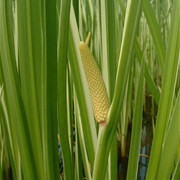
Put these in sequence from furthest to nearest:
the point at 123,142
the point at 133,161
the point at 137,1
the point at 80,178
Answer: the point at 123,142 → the point at 80,178 → the point at 133,161 → the point at 137,1

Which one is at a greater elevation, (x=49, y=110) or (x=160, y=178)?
(x=49, y=110)

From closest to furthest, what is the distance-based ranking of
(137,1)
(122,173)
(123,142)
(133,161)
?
(137,1)
(133,161)
(122,173)
(123,142)

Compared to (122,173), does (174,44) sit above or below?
above

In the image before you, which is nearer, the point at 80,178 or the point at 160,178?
the point at 160,178

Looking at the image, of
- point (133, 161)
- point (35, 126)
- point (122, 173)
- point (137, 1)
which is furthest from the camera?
point (122, 173)

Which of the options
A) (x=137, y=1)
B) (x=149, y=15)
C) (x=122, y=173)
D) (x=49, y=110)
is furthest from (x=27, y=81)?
(x=122, y=173)

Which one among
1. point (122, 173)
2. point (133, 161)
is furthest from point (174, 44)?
point (122, 173)

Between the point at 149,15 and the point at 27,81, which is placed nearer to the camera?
the point at 27,81

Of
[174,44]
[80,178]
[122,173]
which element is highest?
[174,44]

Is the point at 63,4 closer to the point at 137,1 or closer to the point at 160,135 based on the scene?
the point at 137,1

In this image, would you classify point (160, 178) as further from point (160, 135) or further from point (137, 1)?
point (137, 1)
